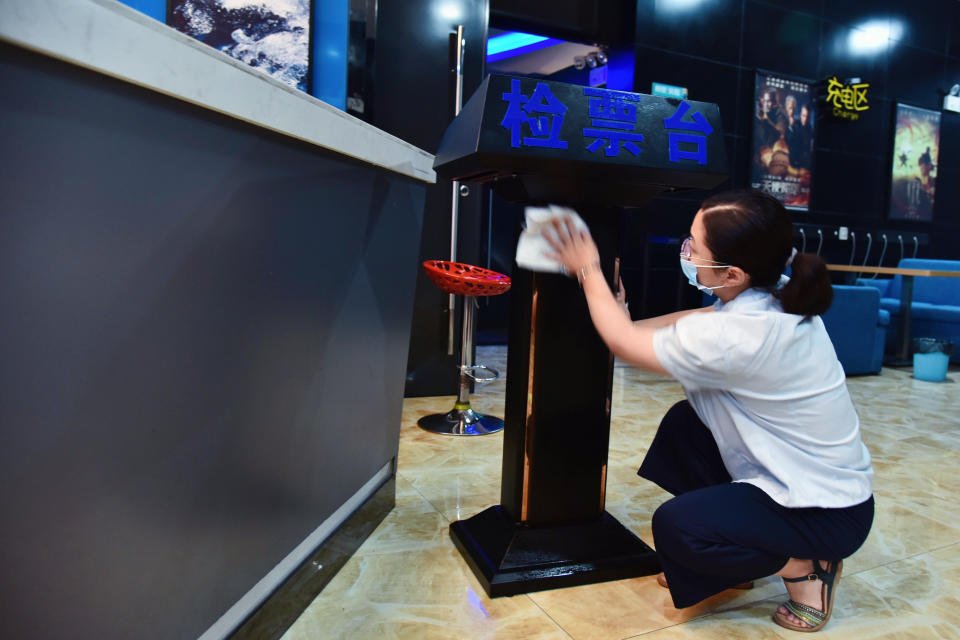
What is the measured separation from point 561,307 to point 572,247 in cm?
17

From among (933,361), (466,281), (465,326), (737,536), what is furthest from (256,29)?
(933,361)

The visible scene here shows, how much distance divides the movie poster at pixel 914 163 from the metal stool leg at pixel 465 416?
17.7ft

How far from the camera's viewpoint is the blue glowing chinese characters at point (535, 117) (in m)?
1.21

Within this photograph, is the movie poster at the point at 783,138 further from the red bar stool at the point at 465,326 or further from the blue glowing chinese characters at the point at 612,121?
the blue glowing chinese characters at the point at 612,121

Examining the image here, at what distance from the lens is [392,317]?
1.60m

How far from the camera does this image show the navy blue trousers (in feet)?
4.09

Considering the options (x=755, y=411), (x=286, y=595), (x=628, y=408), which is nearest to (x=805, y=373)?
(x=755, y=411)

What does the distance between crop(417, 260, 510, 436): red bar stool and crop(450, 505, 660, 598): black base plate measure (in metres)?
1.08

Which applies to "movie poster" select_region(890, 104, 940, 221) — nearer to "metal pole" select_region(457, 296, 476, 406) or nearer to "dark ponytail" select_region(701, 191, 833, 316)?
"metal pole" select_region(457, 296, 476, 406)

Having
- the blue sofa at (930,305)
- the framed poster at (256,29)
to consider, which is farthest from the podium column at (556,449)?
the blue sofa at (930,305)

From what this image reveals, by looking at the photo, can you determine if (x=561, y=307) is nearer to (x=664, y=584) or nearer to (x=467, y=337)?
(x=664, y=584)

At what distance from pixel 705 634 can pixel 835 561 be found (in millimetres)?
300

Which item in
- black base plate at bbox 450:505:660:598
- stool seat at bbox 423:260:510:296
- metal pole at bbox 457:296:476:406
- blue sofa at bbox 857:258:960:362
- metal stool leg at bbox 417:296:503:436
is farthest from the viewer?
blue sofa at bbox 857:258:960:362

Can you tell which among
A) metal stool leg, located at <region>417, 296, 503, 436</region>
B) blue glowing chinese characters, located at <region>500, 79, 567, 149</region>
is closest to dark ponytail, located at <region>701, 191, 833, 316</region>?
blue glowing chinese characters, located at <region>500, 79, 567, 149</region>
